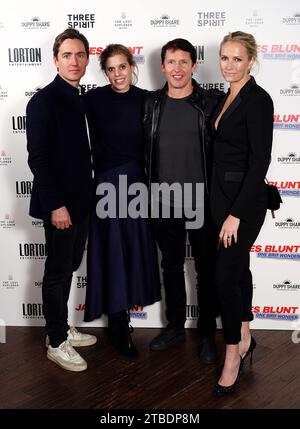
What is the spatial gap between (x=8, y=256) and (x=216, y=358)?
1.36 metres

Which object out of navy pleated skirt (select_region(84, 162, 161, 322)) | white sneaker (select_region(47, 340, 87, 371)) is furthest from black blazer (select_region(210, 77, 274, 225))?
white sneaker (select_region(47, 340, 87, 371))

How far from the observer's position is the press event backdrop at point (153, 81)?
2.79m

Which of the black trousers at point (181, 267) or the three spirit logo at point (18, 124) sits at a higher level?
the three spirit logo at point (18, 124)

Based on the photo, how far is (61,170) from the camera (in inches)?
95.2

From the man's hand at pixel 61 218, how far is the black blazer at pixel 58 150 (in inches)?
1.1

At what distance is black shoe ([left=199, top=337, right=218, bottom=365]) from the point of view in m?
2.66

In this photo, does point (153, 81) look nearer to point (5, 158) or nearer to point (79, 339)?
point (5, 158)

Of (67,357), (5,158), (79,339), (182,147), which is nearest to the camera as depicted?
(182,147)

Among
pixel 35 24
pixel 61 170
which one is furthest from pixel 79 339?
pixel 35 24

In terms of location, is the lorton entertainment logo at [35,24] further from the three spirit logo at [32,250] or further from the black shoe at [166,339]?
the black shoe at [166,339]

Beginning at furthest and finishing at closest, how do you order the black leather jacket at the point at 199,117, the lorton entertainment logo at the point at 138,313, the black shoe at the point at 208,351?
the lorton entertainment logo at the point at 138,313 < the black shoe at the point at 208,351 < the black leather jacket at the point at 199,117

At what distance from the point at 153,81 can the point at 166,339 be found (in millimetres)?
1423

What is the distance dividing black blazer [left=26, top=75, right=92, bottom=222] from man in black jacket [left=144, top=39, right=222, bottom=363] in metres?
0.34
